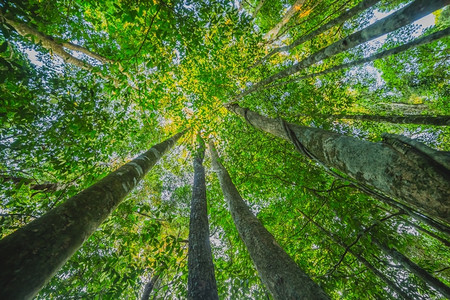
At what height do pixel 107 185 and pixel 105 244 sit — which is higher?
pixel 107 185

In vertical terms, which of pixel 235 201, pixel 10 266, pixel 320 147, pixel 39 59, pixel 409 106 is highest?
pixel 39 59

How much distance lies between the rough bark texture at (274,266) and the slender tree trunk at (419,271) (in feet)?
6.69

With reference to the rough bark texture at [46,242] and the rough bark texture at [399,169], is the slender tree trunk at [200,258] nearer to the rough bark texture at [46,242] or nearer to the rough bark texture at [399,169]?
the rough bark texture at [46,242]

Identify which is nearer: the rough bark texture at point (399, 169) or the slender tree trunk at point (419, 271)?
the rough bark texture at point (399, 169)

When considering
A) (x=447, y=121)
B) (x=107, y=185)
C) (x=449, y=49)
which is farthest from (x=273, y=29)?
(x=107, y=185)

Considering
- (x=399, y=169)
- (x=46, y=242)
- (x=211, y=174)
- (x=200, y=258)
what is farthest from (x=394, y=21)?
(x=211, y=174)

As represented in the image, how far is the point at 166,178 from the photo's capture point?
9.61 meters

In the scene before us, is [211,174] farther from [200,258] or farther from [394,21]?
[394,21]

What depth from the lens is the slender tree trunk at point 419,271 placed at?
2.49 metres

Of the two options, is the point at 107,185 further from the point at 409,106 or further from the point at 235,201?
the point at 409,106

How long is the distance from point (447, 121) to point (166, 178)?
34.1ft

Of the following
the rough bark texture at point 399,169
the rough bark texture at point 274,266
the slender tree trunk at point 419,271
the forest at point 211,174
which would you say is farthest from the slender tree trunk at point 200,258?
the slender tree trunk at point 419,271

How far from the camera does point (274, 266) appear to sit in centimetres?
254

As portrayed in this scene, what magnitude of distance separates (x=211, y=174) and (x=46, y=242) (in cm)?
805
